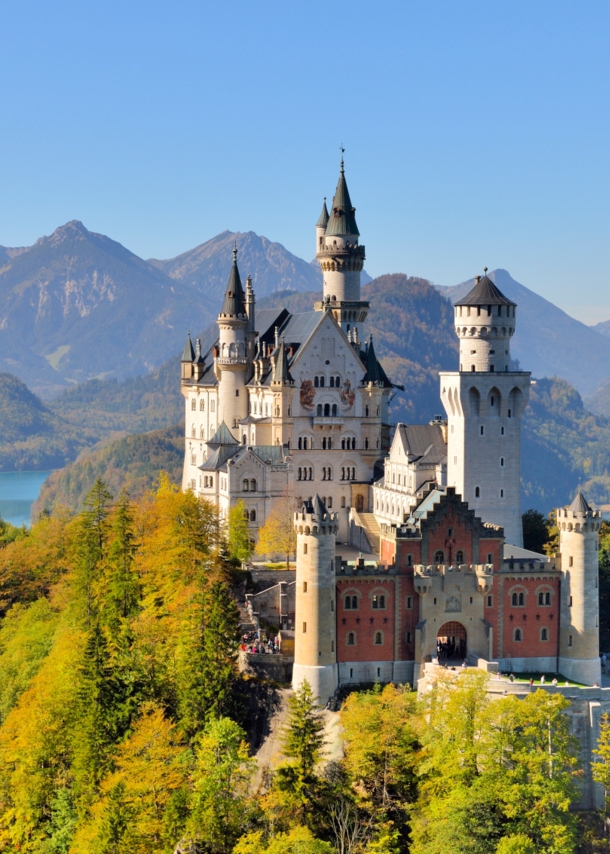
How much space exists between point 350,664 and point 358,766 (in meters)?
8.11

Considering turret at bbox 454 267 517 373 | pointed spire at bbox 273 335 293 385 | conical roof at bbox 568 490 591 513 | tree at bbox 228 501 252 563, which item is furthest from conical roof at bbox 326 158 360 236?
conical roof at bbox 568 490 591 513

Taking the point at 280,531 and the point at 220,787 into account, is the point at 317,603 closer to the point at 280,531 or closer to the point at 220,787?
the point at 220,787

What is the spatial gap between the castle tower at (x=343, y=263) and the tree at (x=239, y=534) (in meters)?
23.4

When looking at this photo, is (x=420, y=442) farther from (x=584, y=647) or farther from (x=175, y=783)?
(x=175, y=783)

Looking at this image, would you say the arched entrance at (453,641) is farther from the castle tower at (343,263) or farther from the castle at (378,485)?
the castle tower at (343,263)

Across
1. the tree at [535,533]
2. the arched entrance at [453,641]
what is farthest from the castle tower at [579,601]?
the tree at [535,533]

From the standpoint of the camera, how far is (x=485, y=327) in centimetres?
9506

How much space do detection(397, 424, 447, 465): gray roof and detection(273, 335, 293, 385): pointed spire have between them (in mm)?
10790

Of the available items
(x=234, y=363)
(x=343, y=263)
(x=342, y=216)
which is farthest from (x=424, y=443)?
(x=342, y=216)

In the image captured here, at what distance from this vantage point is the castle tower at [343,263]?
11944cm

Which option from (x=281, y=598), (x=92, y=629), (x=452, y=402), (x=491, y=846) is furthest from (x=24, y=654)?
(x=491, y=846)

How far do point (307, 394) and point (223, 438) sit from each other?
7268 mm

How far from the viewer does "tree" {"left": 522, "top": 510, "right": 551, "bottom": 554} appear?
9981 centimetres

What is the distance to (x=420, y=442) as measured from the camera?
101188mm
